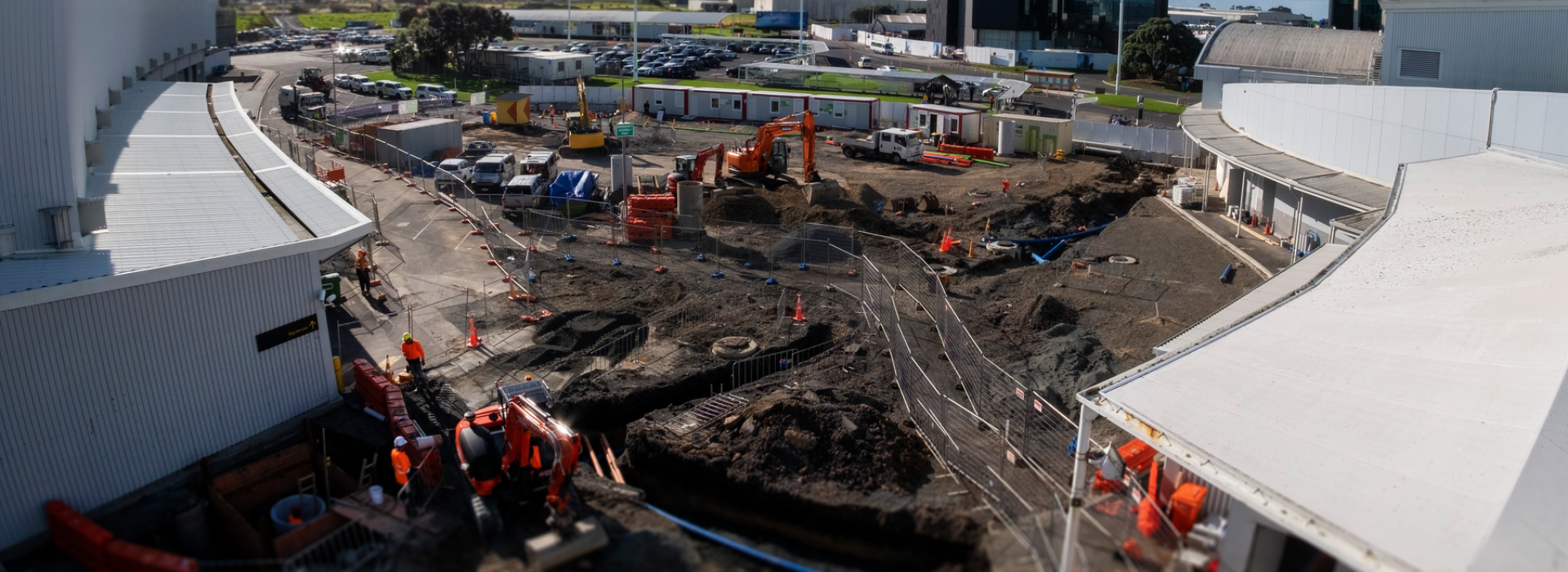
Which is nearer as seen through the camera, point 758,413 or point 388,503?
point 388,503

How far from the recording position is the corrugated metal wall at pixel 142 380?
1343cm

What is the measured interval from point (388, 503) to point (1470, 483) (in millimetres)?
12151

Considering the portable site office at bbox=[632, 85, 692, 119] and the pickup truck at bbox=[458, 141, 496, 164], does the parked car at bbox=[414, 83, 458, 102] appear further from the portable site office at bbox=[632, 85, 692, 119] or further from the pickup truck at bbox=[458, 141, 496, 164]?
the pickup truck at bbox=[458, 141, 496, 164]

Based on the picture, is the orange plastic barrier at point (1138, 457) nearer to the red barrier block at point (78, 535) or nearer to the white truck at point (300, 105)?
the red barrier block at point (78, 535)

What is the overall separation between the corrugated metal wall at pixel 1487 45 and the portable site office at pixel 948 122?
1746 centimetres

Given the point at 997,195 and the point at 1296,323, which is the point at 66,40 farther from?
the point at 997,195

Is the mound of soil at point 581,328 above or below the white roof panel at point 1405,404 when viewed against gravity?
below

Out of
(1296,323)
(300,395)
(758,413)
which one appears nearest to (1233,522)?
(1296,323)

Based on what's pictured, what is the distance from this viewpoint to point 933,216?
31.3m

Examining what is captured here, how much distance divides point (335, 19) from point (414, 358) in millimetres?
123780

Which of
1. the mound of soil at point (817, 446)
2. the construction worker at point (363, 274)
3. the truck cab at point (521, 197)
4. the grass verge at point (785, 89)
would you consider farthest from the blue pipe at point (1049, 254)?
the grass verge at point (785, 89)

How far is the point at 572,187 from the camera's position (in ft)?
103

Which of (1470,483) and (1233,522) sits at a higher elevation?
(1470,483)

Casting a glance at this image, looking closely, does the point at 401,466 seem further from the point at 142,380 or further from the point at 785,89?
the point at 785,89
